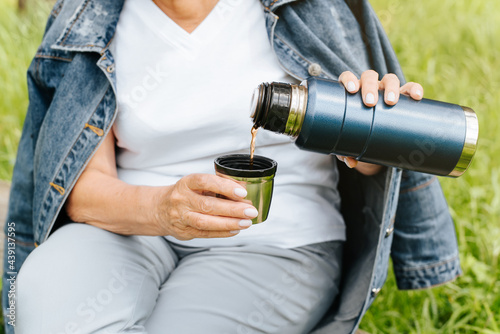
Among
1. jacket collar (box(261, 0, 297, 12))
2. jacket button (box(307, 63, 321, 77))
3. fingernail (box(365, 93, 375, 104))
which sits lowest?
jacket button (box(307, 63, 321, 77))

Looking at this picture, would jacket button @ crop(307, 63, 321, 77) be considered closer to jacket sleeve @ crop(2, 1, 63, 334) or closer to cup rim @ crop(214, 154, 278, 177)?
cup rim @ crop(214, 154, 278, 177)

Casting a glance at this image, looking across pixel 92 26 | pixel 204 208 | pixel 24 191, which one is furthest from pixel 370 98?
pixel 24 191

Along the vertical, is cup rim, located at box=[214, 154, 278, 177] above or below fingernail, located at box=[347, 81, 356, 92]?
below

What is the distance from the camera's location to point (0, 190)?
273 cm

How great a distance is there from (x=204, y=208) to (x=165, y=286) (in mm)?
349

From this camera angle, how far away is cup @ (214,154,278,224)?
1096mm

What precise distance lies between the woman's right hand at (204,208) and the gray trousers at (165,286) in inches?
6.7

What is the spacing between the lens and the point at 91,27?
5.31 feet

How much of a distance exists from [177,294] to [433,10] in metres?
3.15

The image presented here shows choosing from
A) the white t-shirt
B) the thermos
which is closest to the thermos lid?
the thermos

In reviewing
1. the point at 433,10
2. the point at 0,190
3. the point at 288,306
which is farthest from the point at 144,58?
the point at 433,10

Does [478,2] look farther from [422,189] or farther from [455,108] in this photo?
[455,108]

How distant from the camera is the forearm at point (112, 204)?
140 centimetres

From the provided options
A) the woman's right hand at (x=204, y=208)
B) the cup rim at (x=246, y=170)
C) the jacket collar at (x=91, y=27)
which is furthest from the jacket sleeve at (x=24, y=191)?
the cup rim at (x=246, y=170)
